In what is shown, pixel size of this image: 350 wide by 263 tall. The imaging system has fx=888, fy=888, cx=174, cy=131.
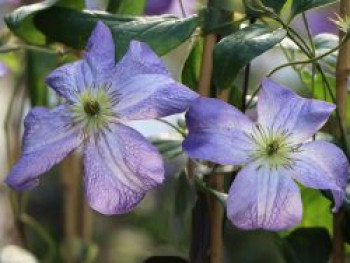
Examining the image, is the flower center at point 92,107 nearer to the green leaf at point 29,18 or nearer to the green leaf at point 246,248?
the green leaf at point 29,18

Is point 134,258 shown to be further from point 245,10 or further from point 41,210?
point 245,10

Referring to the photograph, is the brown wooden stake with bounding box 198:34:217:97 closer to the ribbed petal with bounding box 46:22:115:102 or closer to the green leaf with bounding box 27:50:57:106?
the ribbed petal with bounding box 46:22:115:102

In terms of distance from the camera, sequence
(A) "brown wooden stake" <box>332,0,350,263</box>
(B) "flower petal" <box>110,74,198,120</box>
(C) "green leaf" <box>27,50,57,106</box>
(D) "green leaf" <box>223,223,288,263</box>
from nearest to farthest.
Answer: (B) "flower petal" <box>110,74,198,120</box> → (A) "brown wooden stake" <box>332,0,350,263</box> → (C) "green leaf" <box>27,50,57,106</box> → (D) "green leaf" <box>223,223,288,263</box>

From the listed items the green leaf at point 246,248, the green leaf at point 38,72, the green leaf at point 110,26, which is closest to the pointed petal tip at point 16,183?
the green leaf at point 110,26

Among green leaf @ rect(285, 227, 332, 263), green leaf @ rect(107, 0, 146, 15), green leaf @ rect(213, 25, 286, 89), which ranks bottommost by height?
green leaf @ rect(285, 227, 332, 263)

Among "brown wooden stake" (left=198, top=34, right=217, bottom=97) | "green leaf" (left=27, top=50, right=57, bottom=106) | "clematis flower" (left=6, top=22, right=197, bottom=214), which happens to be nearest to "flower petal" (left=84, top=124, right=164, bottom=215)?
"clematis flower" (left=6, top=22, right=197, bottom=214)

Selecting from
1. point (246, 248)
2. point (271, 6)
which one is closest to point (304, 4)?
point (271, 6)

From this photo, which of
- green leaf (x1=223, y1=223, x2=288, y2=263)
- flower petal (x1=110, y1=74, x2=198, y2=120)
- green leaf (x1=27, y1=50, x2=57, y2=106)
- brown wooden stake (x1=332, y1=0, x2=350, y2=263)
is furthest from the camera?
green leaf (x1=223, y1=223, x2=288, y2=263)
